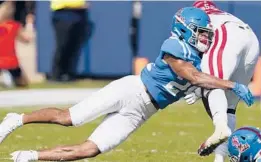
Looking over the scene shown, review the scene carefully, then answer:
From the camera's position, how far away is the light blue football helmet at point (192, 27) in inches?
265

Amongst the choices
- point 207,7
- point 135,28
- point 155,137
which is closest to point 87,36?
point 135,28

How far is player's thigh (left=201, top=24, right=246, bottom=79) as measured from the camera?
23.7ft

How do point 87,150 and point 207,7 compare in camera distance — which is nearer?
point 87,150

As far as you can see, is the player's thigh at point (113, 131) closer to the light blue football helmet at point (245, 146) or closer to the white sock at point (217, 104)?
the white sock at point (217, 104)

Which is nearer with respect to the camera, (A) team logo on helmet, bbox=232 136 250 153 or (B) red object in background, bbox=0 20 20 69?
(A) team logo on helmet, bbox=232 136 250 153

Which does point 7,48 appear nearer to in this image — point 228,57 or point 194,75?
point 228,57

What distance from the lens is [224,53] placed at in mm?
7336

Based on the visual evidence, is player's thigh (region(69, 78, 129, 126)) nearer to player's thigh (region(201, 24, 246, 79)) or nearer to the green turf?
player's thigh (region(201, 24, 246, 79))

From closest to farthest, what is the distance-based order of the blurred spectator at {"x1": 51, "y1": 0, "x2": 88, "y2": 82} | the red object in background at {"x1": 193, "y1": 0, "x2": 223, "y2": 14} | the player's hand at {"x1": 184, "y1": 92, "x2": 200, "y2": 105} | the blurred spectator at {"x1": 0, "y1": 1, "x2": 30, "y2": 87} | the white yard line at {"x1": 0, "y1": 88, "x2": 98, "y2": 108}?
the player's hand at {"x1": 184, "y1": 92, "x2": 200, "y2": 105}
the red object in background at {"x1": 193, "y1": 0, "x2": 223, "y2": 14}
the white yard line at {"x1": 0, "y1": 88, "x2": 98, "y2": 108}
the blurred spectator at {"x1": 0, "y1": 1, "x2": 30, "y2": 87}
the blurred spectator at {"x1": 51, "y1": 0, "x2": 88, "y2": 82}

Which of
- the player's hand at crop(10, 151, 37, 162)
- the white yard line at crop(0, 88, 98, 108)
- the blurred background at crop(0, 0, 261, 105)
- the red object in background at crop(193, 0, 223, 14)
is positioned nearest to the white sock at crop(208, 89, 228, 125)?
the red object in background at crop(193, 0, 223, 14)

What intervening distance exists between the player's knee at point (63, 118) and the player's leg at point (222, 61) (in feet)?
2.90

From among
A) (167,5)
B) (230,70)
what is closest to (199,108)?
(167,5)

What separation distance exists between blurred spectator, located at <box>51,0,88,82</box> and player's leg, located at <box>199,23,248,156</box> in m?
6.95

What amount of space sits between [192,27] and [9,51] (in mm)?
7805
